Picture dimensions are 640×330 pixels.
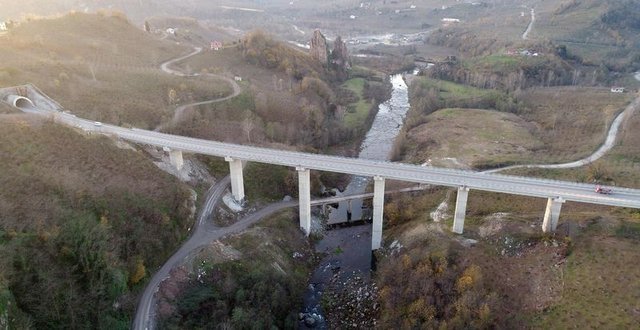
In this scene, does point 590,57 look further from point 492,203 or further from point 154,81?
point 154,81

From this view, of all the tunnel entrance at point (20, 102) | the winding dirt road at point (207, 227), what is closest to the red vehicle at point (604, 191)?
the winding dirt road at point (207, 227)

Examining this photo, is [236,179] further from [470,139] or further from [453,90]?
[453,90]

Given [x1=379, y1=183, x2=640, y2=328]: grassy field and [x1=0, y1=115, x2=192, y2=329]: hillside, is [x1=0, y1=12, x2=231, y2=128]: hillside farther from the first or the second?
[x1=379, y1=183, x2=640, y2=328]: grassy field

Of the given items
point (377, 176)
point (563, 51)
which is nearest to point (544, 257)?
point (377, 176)

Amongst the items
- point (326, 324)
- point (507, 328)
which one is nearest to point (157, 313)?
point (326, 324)

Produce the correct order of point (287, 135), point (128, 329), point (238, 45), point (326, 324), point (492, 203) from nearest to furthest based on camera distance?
point (128, 329) < point (326, 324) < point (492, 203) < point (287, 135) < point (238, 45)

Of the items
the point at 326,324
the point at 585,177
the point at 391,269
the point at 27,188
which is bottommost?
the point at 326,324

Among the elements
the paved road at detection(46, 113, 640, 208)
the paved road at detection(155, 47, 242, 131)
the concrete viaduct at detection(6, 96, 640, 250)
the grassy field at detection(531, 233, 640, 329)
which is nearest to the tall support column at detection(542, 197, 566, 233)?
the concrete viaduct at detection(6, 96, 640, 250)
